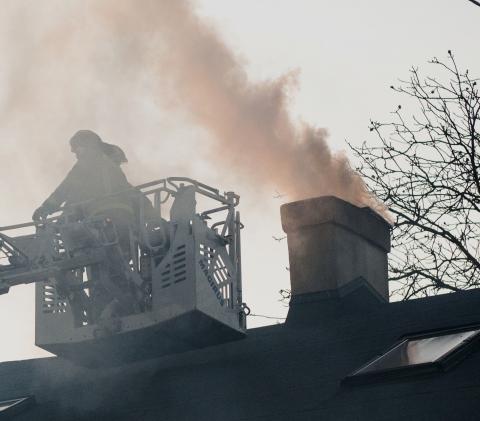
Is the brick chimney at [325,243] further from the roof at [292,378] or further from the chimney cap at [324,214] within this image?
the roof at [292,378]

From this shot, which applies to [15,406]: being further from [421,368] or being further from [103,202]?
[421,368]

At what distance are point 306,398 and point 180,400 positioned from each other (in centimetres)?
148

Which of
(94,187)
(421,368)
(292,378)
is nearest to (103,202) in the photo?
(94,187)

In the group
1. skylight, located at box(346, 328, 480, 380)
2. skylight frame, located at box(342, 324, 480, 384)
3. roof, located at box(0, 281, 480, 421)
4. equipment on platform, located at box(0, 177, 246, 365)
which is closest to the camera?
roof, located at box(0, 281, 480, 421)

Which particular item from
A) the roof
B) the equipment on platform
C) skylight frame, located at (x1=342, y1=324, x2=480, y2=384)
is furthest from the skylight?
the equipment on platform

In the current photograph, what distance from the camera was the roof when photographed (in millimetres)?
9625

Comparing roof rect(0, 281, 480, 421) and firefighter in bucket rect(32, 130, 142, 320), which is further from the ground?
firefighter in bucket rect(32, 130, 142, 320)

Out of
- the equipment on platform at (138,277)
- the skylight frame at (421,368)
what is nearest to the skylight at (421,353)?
the skylight frame at (421,368)

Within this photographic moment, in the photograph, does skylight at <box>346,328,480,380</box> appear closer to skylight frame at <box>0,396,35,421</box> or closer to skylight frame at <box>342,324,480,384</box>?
skylight frame at <box>342,324,480,384</box>

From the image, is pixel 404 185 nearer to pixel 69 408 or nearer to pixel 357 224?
pixel 357 224

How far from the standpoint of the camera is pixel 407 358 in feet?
34.3

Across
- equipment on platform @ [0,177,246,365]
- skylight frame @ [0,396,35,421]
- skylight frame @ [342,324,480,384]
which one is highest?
equipment on platform @ [0,177,246,365]

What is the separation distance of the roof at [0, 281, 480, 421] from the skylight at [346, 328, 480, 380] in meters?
0.11

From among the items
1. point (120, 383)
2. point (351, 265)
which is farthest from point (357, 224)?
point (120, 383)
